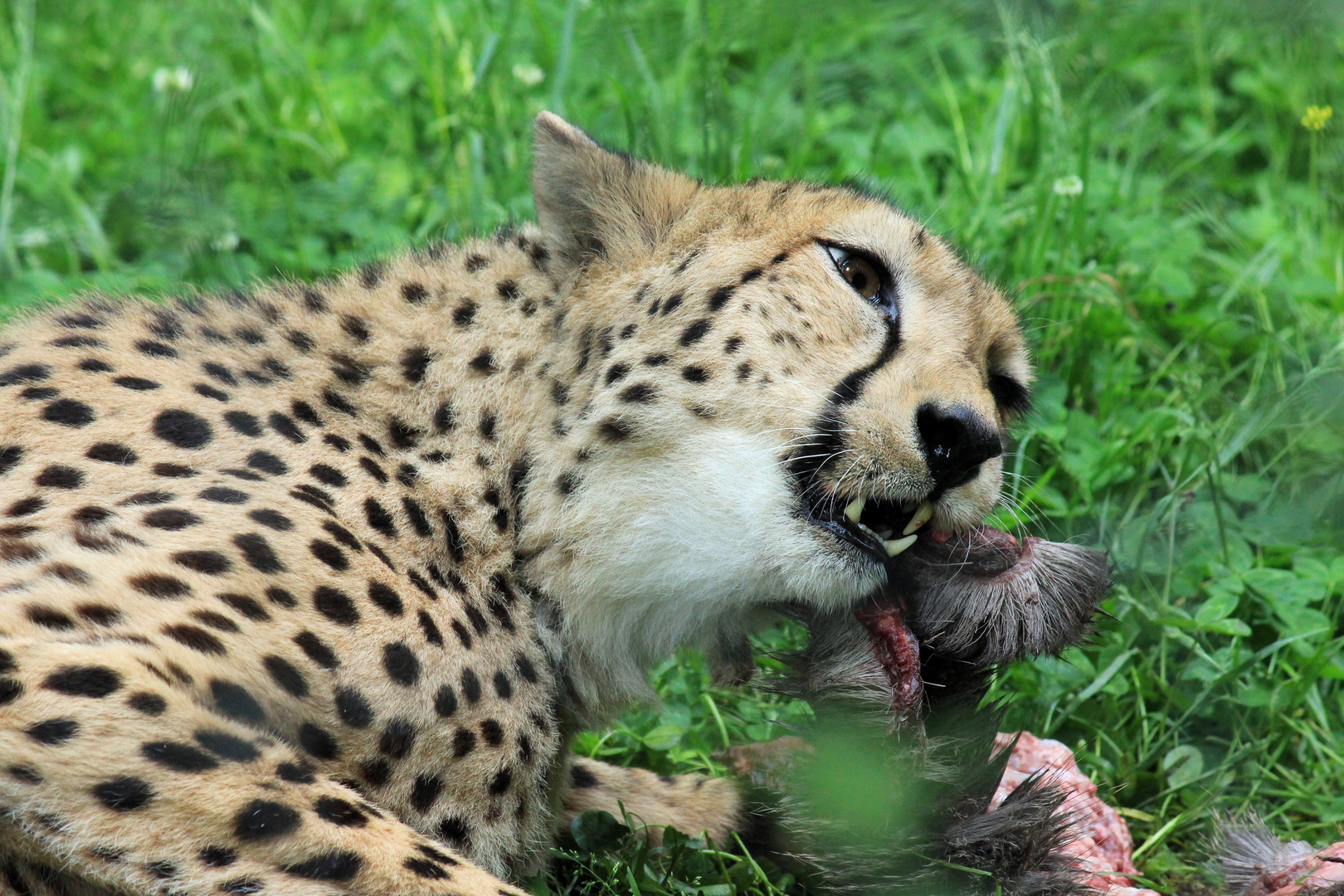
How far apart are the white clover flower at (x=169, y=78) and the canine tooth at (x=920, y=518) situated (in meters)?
3.48

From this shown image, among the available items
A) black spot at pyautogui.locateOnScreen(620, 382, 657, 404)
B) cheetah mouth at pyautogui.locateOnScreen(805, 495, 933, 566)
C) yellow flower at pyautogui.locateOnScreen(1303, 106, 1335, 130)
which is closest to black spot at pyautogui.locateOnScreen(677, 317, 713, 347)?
black spot at pyautogui.locateOnScreen(620, 382, 657, 404)

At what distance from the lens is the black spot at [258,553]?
8.83ft

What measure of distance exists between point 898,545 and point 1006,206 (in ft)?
8.45

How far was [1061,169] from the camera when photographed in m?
5.16

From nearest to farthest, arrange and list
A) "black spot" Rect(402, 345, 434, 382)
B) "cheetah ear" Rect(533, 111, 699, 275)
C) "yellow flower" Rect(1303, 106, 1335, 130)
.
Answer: "black spot" Rect(402, 345, 434, 382) → "cheetah ear" Rect(533, 111, 699, 275) → "yellow flower" Rect(1303, 106, 1335, 130)

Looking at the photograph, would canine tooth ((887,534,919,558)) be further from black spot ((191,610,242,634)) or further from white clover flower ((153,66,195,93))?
white clover flower ((153,66,195,93))

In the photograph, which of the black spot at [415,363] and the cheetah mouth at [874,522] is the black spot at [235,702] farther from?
the cheetah mouth at [874,522]

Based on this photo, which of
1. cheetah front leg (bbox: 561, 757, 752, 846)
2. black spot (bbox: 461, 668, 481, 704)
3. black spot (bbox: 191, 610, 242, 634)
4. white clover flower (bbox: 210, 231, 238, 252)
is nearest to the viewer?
black spot (bbox: 191, 610, 242, 634)

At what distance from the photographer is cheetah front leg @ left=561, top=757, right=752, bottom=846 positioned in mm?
3547

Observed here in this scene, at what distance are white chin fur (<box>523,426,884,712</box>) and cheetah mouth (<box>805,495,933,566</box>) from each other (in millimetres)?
31

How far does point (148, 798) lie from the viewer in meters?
2.36

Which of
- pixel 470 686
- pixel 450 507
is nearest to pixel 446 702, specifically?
pixel 470 686

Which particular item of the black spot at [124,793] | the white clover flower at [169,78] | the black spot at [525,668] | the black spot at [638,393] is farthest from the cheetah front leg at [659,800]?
the white clover flower at [169,78]

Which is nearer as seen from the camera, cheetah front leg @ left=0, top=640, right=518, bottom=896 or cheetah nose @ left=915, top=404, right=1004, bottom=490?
cheetah front leg @ left=0, top=640, right=518, bottom=896
